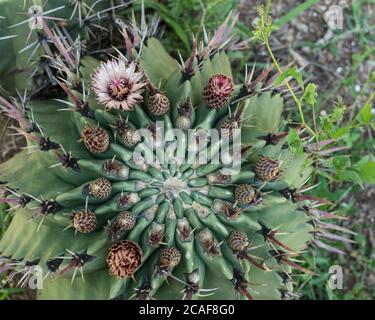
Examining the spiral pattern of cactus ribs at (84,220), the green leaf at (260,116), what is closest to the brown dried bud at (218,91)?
the green leaf at (260,116)

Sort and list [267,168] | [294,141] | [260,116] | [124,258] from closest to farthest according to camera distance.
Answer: [124,258] → [267,168] → [294,141] → [260,116]

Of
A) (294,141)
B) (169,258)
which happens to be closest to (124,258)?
(169,258)

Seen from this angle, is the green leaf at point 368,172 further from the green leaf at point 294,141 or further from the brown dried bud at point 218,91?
the brown dried bud at point 218,91

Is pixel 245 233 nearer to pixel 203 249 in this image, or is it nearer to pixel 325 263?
pixel 203 249

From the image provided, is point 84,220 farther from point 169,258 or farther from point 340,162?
point 340,162

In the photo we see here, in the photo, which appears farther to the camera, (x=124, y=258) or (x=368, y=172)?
(x=368, y=172)

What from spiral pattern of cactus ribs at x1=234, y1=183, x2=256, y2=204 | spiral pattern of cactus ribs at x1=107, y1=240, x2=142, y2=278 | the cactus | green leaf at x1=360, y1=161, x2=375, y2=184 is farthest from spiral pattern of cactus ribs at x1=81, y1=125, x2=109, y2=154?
green leaf at x1=360, y1=161, x2=375, y2=184

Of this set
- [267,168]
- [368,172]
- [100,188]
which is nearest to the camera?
[100,188]

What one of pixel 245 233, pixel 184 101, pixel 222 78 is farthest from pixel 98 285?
pixel 222 78
